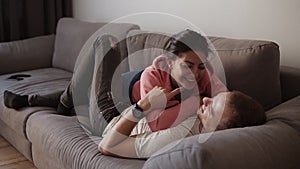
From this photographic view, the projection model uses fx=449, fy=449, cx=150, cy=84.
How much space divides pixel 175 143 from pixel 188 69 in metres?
0.48

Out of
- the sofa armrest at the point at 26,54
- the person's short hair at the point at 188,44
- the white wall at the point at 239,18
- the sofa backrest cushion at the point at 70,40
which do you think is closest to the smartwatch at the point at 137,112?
the person's short hair at the point at 188,44

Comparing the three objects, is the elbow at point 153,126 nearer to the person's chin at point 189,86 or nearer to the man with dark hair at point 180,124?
the man with dark hair at point 180,124

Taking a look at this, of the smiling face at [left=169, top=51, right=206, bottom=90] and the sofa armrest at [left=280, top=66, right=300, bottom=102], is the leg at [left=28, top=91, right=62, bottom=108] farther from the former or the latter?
the sofa armrest at [left=280, top=66, right=300, bottom=102]

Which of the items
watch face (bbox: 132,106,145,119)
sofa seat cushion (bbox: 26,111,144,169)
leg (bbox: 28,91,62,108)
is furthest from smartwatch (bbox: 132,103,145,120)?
leg (bbox: 28,91,62,108)

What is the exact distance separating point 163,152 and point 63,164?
0.82 metres

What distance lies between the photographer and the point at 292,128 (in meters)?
1.67

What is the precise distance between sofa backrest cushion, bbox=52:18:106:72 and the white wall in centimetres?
36

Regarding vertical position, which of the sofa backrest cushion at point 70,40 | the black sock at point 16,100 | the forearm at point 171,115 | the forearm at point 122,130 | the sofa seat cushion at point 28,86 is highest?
the forearm at point 171,115

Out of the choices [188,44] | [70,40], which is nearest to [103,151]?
[188,44]

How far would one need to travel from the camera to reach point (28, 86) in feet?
10.3

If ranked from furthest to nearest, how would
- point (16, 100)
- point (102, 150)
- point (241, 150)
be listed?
point (16, 100)
point (102, 150)
point (241, 150)

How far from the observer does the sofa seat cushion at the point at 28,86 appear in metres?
2.70

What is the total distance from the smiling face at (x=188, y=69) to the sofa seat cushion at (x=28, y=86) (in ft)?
3.56

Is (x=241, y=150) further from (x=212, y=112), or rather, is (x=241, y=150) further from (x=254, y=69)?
(x=254, y=69)
